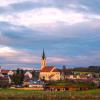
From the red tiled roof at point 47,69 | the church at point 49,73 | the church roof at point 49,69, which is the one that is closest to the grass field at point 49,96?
the church at point 49,73

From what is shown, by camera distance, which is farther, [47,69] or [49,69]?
[49,69]

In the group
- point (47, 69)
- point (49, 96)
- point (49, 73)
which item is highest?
point (47, 69)

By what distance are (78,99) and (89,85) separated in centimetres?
5042

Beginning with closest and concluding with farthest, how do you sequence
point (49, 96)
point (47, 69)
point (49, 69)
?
point (49, 96)
point (47, 69)
point (49, 69)

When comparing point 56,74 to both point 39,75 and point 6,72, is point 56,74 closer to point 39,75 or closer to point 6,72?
point 39,75

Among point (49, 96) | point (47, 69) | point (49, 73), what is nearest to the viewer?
point (49, 96)

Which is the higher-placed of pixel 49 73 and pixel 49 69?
pixel 49 69

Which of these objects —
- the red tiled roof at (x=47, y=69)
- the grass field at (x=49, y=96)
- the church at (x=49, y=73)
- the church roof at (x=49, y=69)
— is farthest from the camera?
the church roof at (x=49, y=69)

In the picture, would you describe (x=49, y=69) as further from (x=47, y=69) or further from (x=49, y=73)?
(x=49, y=73)

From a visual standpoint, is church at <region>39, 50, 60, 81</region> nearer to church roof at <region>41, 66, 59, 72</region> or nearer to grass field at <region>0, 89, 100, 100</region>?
church roof at <region>41, 66, 59, 72</region>

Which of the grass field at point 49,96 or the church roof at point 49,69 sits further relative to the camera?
the church roof at point 49,69

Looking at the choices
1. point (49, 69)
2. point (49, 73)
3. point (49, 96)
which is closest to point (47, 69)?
point (49, 69)

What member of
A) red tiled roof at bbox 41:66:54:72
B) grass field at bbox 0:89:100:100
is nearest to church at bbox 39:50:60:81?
red tiled roof at bbox 41:66:54:72

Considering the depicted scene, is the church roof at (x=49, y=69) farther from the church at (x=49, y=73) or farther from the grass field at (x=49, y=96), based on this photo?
the grass field at (x=49, y=96)
